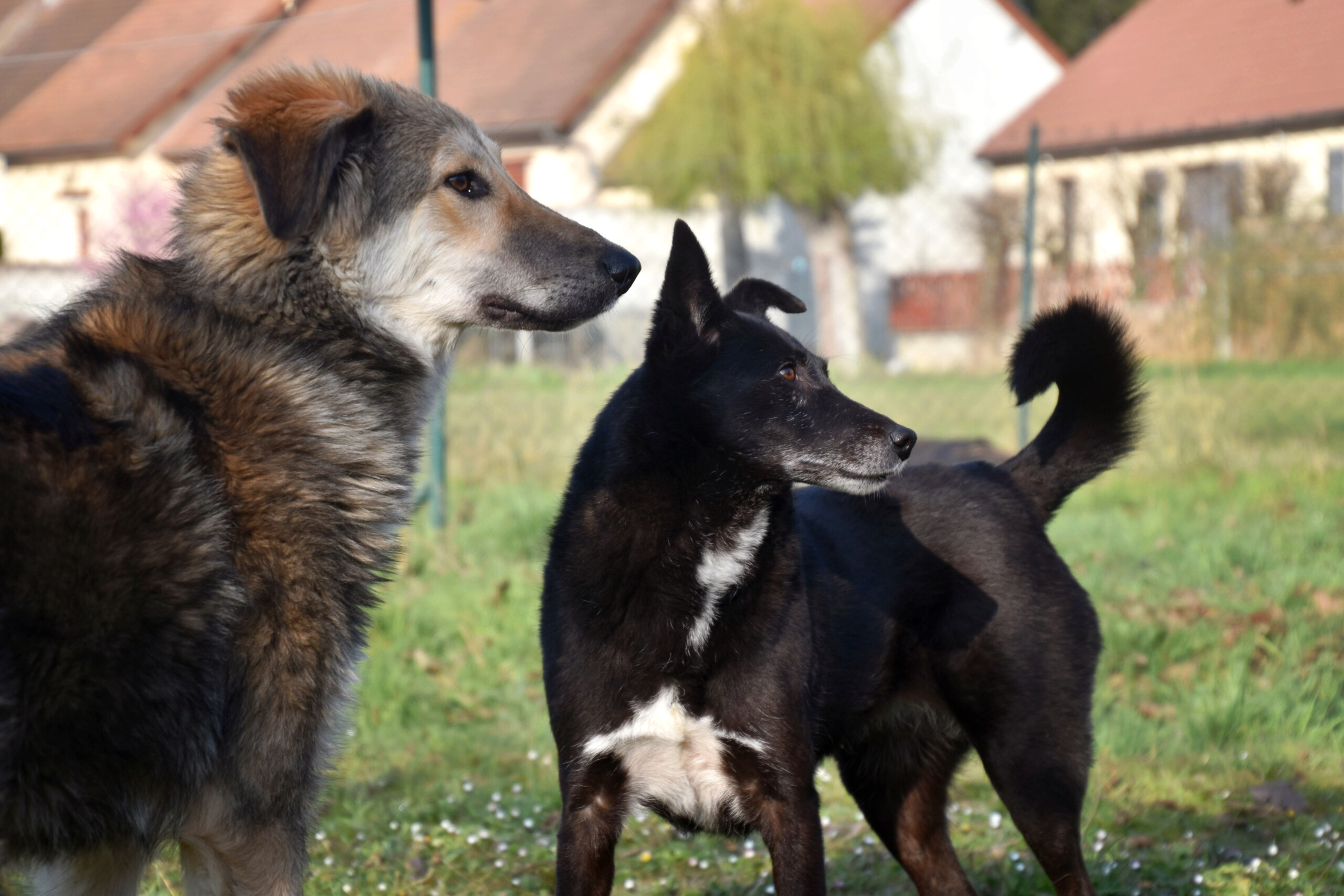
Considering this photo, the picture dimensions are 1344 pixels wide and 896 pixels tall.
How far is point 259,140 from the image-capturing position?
2.47 metres

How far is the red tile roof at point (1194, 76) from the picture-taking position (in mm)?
21766

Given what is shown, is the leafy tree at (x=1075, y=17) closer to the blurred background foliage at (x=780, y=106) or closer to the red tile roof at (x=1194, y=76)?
the red tile roof at (x=1194, y=76)

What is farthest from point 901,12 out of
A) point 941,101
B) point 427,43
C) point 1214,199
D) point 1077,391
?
point 1077,391

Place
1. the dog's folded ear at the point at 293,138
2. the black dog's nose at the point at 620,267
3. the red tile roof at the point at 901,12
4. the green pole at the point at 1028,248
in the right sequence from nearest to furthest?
the dog's folded ear at the point at 293,138, the black dog's nose at the point at 620,267, the green pole at the point at 1028,248, the red tile roof at the point at 901,12

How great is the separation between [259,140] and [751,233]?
75.3ft

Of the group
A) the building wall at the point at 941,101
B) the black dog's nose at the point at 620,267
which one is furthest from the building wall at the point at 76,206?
the building wall at the point at 941,101

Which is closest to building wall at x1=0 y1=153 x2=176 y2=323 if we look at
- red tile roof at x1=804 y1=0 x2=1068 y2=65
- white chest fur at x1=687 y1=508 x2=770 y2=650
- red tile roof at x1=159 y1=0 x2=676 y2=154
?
red tile roof at x1=159 y1=0 x2=676 y2=154

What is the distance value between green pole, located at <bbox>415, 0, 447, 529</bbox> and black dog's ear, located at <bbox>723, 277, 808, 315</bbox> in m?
3.45

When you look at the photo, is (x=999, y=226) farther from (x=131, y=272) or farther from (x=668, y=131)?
(x=131, y=272)

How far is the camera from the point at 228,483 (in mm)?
2281

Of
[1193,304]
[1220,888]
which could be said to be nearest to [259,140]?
[1220,888]

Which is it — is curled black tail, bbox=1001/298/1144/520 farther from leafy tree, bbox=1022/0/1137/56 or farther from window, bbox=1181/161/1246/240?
leafy tree, bbox=1022/0/1137/56

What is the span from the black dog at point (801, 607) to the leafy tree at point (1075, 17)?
3938 cm

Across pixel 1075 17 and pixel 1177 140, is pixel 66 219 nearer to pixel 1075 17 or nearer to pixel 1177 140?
pixel 1177 140
